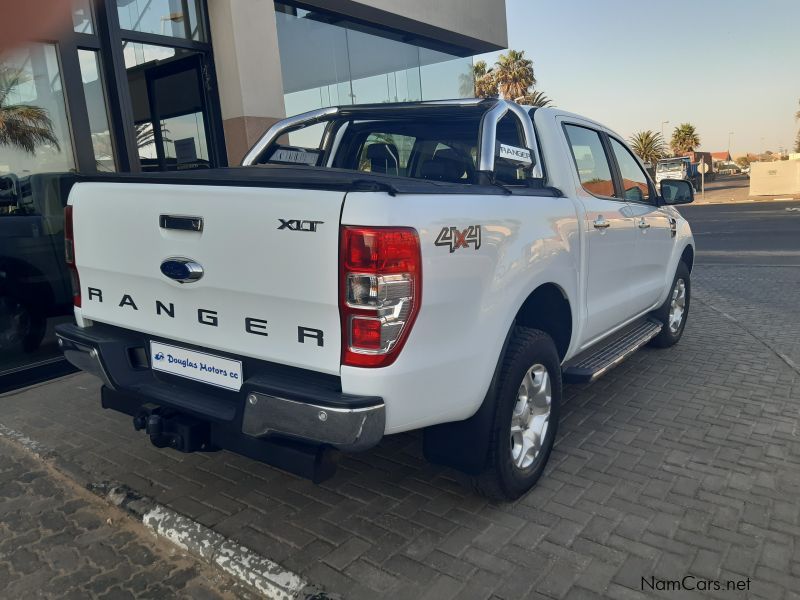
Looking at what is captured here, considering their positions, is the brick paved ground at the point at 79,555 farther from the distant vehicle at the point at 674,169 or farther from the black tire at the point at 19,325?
the distant vehicle at the point at 674,169

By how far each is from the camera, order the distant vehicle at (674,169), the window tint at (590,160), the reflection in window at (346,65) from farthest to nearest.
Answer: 1. the distant vehicle at (674,169)
2. the reflection in window at (346,65)
3. the window tint at (590,160)

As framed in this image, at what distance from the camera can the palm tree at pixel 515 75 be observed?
172 ft

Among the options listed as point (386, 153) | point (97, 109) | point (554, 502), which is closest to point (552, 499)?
point (554, 502)

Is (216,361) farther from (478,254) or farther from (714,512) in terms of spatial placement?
(714,512)

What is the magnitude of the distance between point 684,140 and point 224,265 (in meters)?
74.6

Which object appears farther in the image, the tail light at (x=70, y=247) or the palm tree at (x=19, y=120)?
the palm tree at (x=19, y=120)

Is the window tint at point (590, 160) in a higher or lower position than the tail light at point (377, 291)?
higher

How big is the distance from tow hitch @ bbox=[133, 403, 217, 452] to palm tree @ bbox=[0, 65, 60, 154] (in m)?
3.85

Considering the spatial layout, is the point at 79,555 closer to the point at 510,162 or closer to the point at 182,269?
the point at 182,269

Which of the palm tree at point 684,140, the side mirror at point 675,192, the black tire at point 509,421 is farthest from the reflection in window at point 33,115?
the palm tree at point 684,140

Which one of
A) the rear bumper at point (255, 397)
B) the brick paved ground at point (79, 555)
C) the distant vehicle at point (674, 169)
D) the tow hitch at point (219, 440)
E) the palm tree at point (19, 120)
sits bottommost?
the brick paved ground at point (79, 555)

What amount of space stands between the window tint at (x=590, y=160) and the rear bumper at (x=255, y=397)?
2.31m

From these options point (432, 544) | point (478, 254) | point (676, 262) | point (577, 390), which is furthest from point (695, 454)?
point (676, 262)

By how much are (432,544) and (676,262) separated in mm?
3761
